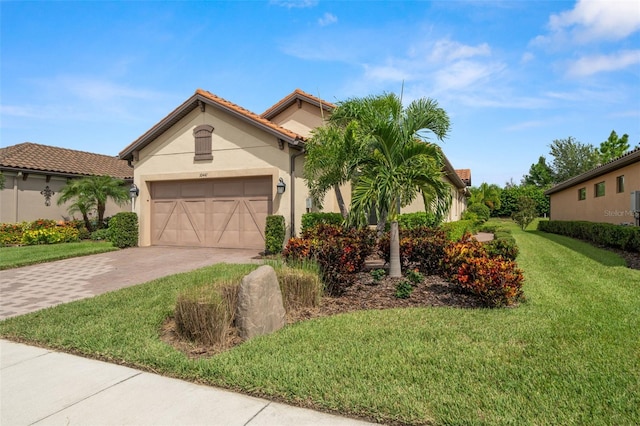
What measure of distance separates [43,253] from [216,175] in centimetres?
664

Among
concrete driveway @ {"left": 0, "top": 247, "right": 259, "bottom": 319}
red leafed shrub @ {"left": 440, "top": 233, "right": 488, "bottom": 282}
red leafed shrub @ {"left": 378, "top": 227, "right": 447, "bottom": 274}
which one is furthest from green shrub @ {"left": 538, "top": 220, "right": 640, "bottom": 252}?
concrete driveway @ {"left": 0, "top": 247, "right": 259, "bottom": 319}

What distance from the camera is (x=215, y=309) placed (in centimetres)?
464

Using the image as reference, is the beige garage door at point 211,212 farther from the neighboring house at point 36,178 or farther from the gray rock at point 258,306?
the gray rock at point 258,306

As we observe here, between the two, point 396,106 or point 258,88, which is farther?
point 258,88

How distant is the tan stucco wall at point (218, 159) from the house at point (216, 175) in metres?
0.04

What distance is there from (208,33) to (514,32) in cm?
820

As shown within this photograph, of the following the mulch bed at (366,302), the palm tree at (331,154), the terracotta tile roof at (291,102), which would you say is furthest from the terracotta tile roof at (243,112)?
the mulch bed at (366,302)

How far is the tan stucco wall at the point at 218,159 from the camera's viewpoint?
43.0 ft

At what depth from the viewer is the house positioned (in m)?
13.1

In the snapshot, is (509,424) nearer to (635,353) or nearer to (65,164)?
(635,353)

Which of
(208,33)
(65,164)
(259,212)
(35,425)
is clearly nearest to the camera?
(35,425)

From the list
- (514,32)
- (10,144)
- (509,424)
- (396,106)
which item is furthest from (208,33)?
(10,144)

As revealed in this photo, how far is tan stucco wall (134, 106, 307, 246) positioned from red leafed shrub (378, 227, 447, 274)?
16.6ft

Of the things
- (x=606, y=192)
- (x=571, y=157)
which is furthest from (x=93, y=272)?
(x=571, y=157)
